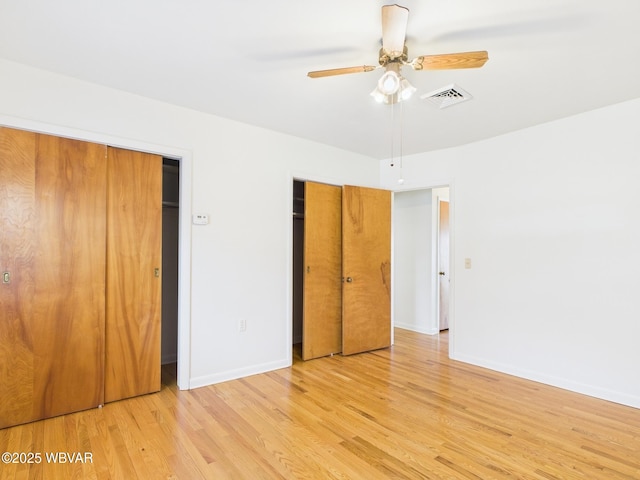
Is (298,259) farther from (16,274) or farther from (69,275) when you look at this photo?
(16,274)

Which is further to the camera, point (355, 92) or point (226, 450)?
point (355, 92)

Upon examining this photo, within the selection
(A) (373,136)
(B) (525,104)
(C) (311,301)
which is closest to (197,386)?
(C) (311,301)

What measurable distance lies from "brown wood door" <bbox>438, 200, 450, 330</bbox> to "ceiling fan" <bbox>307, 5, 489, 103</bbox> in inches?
139

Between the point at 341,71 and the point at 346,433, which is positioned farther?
the point at 346,433

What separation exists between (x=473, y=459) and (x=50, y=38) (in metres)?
3.60

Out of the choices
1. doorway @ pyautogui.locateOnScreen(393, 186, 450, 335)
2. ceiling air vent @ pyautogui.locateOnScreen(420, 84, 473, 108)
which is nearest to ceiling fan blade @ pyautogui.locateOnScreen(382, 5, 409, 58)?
ceiling air vent @ pyautogui.locateOnScreen(420, 84, 473, 108)

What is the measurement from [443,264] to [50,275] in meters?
4.82

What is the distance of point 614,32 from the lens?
1913mm

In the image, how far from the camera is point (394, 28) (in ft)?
5.83

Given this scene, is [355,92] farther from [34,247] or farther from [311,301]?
[34,247]

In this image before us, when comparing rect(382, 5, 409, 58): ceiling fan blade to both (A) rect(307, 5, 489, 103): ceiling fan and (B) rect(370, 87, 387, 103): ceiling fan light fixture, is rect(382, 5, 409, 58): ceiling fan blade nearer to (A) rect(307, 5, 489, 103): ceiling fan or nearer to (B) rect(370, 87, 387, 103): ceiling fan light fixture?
(A) rect(307, 5, 489, 103): ceiling fan

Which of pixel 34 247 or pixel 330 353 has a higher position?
pixel 34 247

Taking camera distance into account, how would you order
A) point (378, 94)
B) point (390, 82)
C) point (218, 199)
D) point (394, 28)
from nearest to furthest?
point (394, 28), point (390, 82), point (378, 94), point (218, 199)

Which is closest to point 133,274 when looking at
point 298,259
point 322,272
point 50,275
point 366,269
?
point 50,275
